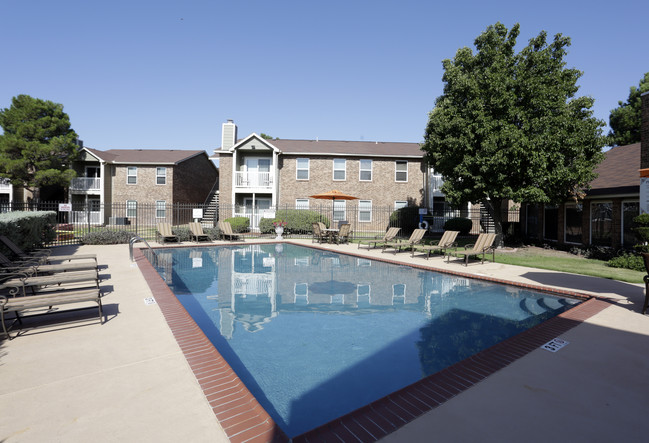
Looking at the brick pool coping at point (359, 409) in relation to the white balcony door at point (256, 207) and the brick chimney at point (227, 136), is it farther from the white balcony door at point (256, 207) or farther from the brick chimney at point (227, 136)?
the brick chimney at point (227, 136)

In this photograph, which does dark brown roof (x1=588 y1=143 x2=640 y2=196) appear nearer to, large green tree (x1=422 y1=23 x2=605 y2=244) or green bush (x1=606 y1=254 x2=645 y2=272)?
large green tree (x1=422 y1=23 x2=605 y2=244)

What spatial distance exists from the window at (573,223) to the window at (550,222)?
775 mm

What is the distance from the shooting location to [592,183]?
15984mm

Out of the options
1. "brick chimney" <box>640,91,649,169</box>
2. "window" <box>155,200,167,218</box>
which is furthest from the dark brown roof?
"window" <box>155,200,167,218</box>

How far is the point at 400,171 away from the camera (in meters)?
26.7

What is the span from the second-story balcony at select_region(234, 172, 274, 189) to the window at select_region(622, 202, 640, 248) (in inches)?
806

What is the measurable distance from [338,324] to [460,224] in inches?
790

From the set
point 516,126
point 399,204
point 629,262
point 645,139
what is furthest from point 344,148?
point 629,262

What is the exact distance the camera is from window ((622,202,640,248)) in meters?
13.3

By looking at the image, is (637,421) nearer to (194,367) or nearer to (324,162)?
(194,367)

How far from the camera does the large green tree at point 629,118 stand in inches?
1223

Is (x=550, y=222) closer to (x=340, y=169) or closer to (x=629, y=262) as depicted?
(x=629, y=262)

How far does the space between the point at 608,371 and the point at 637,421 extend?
106 cm

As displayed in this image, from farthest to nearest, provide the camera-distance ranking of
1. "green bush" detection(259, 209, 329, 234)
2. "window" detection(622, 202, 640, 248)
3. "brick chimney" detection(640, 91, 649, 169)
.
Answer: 1. "green bush" detection(259, 209, 329, 234)
2. "window" detection(622, 202, 640, 248)
3. "brick chimney" detection(640, 91, 649, 169)
